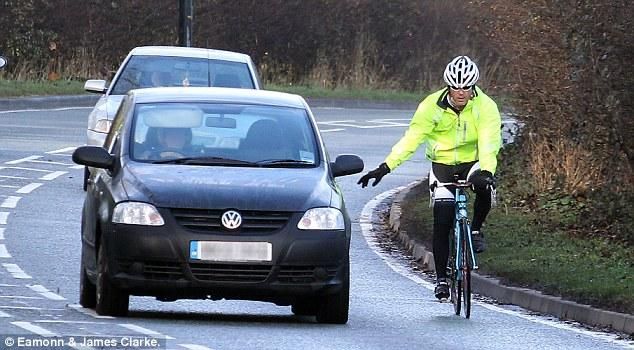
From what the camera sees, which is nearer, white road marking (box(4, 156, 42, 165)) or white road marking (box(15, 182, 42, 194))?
white road marking (box(15, 182, 42, 194))

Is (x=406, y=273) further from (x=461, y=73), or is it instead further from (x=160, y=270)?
(x=160, y=270)

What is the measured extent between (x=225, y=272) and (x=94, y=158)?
1.32 metres

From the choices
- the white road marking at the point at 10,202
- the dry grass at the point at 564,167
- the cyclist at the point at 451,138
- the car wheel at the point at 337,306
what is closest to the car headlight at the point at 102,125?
the white road marking at the point at 10,202

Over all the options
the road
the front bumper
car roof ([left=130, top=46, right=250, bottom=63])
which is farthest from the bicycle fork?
car roof ([left=130, top=46, right=250, bottom=63])

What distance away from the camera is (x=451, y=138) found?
13.4 metres

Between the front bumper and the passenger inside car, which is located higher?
the passenger inside car

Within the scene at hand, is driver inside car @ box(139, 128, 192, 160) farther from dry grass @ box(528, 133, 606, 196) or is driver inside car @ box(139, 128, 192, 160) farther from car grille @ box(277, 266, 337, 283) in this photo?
dry grass @ box(528, 133, 606, 196)

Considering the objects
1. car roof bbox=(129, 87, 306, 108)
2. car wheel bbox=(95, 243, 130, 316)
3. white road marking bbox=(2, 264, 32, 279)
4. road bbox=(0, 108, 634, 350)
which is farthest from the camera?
white road marking bbox=(2, 264, 32, 279)

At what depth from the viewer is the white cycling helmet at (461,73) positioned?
43.5 ft

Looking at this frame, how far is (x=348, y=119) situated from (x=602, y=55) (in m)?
19.0

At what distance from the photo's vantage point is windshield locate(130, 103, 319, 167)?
41.5ft

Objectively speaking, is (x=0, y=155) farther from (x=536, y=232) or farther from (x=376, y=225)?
(x=536, y=232)

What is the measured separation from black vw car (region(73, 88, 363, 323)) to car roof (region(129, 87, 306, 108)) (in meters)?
0.27

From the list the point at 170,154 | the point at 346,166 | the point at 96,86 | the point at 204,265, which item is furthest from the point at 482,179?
the point at 96,86
